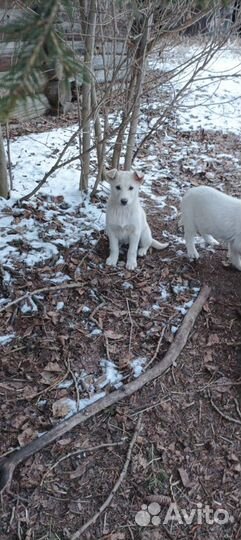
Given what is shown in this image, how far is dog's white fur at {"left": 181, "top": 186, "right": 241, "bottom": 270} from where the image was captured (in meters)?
4.09

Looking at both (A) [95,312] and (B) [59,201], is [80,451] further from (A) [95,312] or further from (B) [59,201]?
(B) [59,201]

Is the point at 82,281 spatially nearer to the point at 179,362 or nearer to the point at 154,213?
the point at 179,362

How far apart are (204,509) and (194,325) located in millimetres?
1442

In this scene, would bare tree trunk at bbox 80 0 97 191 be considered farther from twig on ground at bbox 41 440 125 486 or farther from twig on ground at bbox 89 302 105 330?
twig on ground at bbox 41 440 125 486

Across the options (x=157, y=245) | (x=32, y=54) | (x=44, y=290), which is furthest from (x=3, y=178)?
(x=32, y=54)

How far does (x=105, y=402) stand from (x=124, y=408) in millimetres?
137

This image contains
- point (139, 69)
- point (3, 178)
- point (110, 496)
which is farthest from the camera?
point (3, 178)

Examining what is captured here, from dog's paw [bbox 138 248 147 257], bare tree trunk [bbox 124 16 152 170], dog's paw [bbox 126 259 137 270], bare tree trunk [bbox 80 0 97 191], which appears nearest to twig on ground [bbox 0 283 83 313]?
dog's paw [bbox 126 259 137 270]

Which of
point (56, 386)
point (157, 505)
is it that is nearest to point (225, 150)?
point (56, 386)

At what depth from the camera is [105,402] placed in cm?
314

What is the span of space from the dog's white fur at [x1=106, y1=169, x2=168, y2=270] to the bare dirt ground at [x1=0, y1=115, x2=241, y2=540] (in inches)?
7.1

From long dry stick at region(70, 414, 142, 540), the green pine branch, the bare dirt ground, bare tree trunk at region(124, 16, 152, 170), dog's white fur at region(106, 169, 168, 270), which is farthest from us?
bare tree trunk at region(124, 16, 152, 170)

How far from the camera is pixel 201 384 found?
342 centimetres

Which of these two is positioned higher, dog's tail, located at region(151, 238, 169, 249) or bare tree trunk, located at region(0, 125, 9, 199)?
bare tree trunk, located at region(0, 125, 9, 199)
